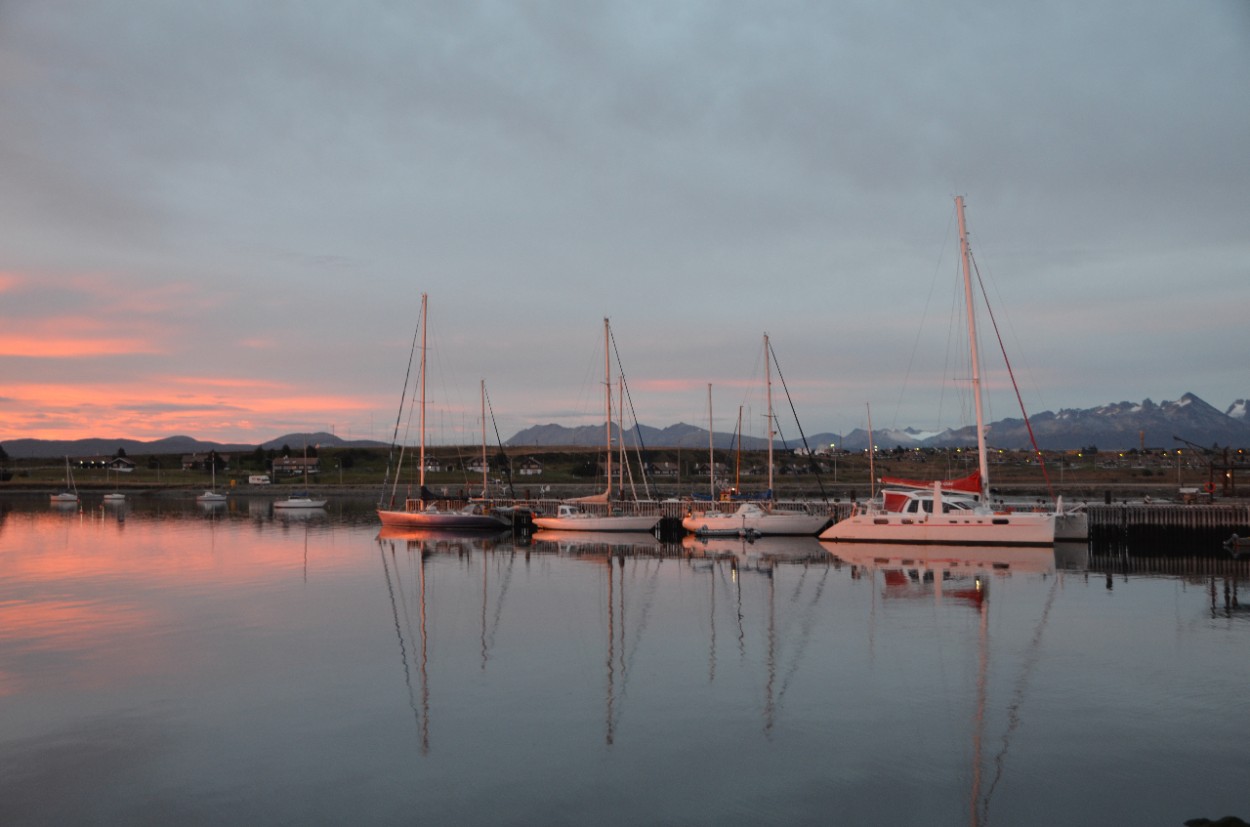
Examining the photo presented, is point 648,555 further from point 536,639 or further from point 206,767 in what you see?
point 206,767

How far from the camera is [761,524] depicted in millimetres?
54594

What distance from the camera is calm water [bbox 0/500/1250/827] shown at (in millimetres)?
12734

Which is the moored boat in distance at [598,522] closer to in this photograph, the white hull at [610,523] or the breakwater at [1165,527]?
the white hull at [610,523]

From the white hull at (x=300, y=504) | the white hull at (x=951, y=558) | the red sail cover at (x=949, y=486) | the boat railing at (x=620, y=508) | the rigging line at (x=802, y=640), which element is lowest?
the rigging line at (x=802, y=640)

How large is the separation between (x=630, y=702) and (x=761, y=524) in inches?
1482

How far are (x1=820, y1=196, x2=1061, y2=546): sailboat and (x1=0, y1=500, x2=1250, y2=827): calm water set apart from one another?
29.8 ft

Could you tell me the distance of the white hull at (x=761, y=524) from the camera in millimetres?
54594

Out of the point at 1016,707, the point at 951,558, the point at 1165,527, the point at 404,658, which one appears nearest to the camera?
the point at 1016,707

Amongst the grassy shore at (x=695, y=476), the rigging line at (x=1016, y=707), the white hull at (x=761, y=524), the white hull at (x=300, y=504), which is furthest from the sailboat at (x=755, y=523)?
the white hull at (x=300, y=504)

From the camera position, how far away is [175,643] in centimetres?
2384

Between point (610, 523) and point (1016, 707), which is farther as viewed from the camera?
point (610, 523)

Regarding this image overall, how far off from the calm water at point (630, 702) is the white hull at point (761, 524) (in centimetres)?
1898

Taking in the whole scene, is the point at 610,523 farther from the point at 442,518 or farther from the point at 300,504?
the point at 300,504

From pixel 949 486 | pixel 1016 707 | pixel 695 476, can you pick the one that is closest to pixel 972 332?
pixel 949 486
